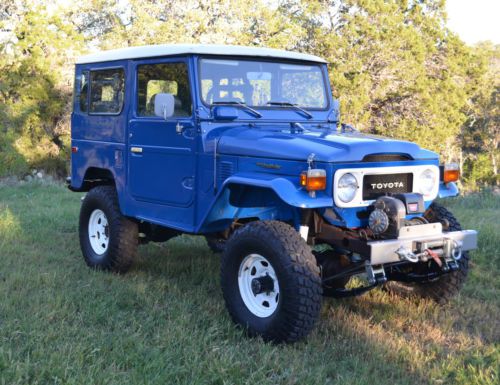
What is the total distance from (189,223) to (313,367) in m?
1.81

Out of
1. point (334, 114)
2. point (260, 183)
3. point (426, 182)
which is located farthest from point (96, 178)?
point (426, 182)

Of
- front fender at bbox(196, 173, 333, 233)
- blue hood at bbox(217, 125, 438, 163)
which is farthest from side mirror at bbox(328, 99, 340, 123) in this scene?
front fender at bbox(196, 173, 333, 233)

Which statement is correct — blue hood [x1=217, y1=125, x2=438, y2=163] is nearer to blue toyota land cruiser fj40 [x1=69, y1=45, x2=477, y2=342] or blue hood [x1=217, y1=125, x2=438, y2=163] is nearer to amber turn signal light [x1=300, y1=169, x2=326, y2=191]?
blue toyota land cruiser fj40 [x1=69, y1=45, x2=477, y2=342]

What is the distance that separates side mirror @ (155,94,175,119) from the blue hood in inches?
20.9

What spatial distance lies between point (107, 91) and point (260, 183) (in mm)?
2606

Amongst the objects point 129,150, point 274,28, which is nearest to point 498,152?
point 274,28

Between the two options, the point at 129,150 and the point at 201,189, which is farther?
the point at 129,150

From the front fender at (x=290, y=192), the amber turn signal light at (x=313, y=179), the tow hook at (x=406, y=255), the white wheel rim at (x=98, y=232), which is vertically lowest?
the white wheel rim at (x=98, y=232)

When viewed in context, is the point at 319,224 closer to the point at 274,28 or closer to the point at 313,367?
the point at 313,367

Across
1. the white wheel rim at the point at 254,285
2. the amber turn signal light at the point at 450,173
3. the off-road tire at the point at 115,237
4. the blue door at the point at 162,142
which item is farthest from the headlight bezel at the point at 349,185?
the off-road tire at the point at 115,237

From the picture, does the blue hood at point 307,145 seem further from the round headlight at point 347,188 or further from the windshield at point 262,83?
the windshield at point 262,83

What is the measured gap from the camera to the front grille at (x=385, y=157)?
178 inches

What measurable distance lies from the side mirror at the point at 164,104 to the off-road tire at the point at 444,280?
7.54 ft

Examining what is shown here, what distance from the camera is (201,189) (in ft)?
17.0
